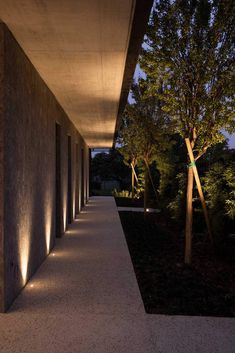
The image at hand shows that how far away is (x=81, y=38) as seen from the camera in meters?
4.55

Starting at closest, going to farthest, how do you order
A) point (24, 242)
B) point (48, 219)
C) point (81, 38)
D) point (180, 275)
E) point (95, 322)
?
point (95, 322)
point (81, 38)
point (24, 242)
point (180, 275)
point (48, 219)

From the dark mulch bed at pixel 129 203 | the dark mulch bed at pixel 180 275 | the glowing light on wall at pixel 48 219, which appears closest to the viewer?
the dark mulch bed at pixel 180 275

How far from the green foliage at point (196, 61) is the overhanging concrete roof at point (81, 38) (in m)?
0.83

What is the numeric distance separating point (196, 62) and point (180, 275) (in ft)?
11.6

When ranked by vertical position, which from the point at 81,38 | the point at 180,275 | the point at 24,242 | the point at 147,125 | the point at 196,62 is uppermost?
the point at 196,62

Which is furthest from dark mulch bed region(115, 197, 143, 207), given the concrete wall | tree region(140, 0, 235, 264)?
tree region(140, 0, 235, 264)

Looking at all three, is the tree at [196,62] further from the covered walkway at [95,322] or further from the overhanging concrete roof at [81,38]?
the covered walkway at [95,322]

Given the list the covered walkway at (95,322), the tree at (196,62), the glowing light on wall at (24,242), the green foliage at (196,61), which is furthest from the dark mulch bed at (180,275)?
the green foliage at (196,61)

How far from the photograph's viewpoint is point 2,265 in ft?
14.1

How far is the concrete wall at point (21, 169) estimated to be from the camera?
432cm

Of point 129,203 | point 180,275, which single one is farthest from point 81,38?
point 129,203

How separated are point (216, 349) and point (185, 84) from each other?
4528 millimetres

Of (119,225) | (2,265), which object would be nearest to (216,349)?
(2,265)

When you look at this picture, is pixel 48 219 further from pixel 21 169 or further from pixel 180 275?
pixel 180 275
